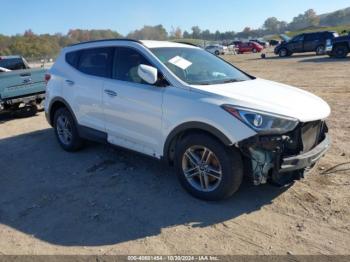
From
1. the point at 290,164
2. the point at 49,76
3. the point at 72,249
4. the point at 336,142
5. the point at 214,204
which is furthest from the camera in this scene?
the point at 49,76

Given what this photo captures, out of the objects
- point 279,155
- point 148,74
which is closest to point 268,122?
point 279,155

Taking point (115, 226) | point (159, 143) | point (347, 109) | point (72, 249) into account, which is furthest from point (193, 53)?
point (347, 109)

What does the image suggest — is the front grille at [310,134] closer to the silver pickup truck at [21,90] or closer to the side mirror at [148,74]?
the side mirror at [148,74]

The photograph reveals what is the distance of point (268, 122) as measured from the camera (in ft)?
12.5

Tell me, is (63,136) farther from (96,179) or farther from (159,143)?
(159,143)

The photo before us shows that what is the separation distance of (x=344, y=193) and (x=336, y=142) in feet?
6.63

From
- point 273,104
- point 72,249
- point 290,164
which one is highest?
point 273,104

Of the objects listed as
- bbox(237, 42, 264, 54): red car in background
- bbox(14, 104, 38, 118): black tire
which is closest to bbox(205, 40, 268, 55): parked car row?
bbox(237, 42, 264, 54): red car in background

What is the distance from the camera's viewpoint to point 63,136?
6570 mm

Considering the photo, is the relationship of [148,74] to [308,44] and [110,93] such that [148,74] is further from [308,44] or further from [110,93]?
[308,44]

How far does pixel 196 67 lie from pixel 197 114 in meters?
1.07

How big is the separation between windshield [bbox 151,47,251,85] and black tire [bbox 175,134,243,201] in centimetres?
76

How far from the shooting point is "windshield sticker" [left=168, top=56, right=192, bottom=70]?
4823mm

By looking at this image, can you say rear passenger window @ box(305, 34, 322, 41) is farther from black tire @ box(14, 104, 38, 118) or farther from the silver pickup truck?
black tire @ box(14, 104, 38, 118)
